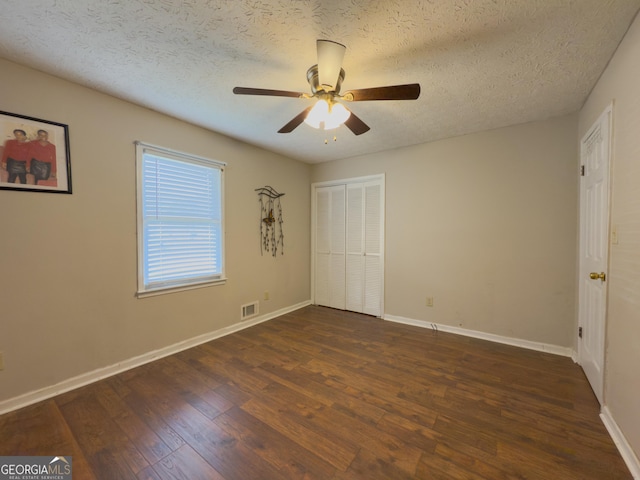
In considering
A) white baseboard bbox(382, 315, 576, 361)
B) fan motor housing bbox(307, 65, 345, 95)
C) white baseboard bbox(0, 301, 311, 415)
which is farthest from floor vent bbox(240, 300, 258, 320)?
fan motor housing bbox(307, 65, 345, 95)

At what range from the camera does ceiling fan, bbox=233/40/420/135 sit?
140 centimetres

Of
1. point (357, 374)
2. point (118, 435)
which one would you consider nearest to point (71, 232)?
point (118, 435)

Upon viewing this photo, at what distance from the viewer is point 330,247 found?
4.19 m

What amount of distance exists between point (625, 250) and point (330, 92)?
1.96m

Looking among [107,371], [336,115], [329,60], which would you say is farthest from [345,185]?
[107,371]

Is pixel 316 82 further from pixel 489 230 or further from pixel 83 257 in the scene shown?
pixel 489 230

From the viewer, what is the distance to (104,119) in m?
→ 2.15

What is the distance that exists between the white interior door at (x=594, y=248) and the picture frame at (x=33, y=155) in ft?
Result: 12.7

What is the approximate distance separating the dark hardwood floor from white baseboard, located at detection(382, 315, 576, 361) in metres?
0.11

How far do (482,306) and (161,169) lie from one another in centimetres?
378

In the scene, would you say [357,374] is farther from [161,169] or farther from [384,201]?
[161,169]

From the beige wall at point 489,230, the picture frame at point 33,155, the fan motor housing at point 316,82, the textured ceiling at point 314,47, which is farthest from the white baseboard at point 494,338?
the picture frame at point 33,155

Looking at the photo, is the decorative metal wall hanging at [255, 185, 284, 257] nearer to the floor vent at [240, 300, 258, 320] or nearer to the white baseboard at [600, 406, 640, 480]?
the floor vent at [240, 300, 258, 320]

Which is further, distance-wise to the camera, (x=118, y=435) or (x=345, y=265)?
(x=345, y=265)
